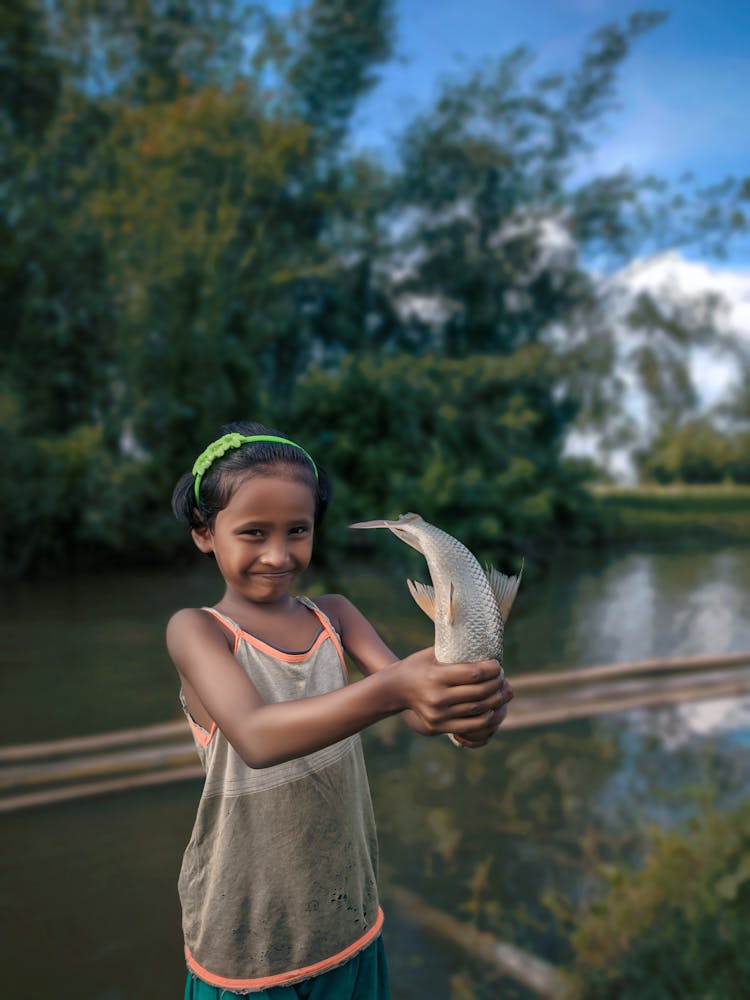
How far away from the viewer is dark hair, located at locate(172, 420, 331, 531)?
118 centimetres

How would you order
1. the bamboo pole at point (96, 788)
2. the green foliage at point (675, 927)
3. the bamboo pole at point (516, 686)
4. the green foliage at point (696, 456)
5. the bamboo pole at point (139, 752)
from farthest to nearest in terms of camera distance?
1. the green foliage at point (696, 456)
2. the bamboo pole at point (516, 686)
3. the bamboo pole at point (139, 752)
4. the bamboo pole at point (96, 788)
5. the green foliage at point (675, 927)

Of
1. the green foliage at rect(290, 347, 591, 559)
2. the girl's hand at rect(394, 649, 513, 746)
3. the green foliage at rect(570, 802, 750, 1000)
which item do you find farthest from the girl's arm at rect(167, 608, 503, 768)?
the green foliage at rect(290, 347, 591, 559)

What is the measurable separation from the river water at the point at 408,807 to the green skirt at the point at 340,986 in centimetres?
127

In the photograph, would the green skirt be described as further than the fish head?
Yes

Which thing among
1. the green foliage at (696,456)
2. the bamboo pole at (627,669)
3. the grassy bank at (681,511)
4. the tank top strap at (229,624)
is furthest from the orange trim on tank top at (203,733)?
the green foliage at (696,456)

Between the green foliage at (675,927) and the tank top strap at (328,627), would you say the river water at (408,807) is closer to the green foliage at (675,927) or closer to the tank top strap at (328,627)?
the green foliage at (675,927)

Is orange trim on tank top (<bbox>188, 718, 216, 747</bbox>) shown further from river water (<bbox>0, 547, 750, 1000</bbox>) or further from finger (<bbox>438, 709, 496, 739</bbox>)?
river water (<bbox>0, 547, 750, 1000</bbox>)

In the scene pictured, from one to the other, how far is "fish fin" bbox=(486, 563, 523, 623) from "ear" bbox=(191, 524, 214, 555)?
0.41 m

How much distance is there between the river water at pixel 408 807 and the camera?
2652 millimetres

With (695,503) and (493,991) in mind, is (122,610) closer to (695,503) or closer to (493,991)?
(493,991)

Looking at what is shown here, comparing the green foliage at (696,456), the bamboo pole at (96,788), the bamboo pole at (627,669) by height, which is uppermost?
the green foliage at (696,456)

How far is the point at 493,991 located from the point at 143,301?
7.38m

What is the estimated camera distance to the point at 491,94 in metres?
11.7

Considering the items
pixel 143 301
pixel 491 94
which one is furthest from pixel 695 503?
pixel 143 301
